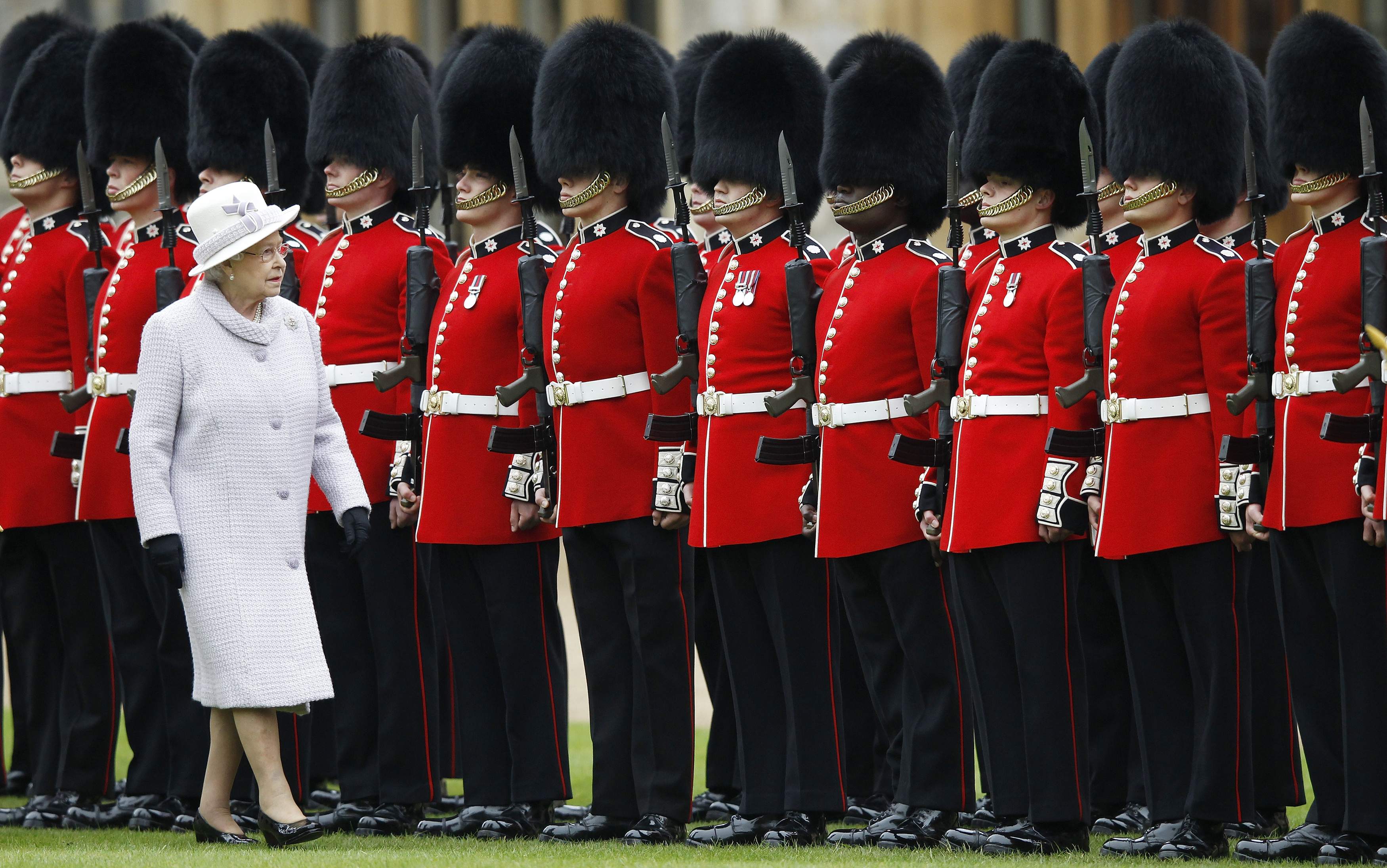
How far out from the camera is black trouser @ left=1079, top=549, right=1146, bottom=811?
6848 millimetres

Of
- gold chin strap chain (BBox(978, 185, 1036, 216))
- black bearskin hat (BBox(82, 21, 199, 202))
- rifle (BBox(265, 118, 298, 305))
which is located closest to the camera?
gold chin strap chain (BBox(978, 185, 1036, 216))

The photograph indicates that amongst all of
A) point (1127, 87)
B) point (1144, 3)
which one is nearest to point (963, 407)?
point (1127, 87)

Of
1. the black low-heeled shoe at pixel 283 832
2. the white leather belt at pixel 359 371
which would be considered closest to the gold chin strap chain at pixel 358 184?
the white leather belt at pixel 359 371

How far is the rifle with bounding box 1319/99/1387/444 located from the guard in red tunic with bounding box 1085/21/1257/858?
0.96 ft

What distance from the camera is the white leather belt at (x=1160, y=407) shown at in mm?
5922

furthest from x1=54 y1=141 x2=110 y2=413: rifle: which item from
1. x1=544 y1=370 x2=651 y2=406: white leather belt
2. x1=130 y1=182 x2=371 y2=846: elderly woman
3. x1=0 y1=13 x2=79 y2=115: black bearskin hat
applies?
x1=544 y1=370 x2=651 y2=406: white leather belt

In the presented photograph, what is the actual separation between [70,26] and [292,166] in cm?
142

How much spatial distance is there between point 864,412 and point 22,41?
14.9 ft

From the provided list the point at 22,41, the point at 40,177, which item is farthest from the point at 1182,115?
the point at 22,41

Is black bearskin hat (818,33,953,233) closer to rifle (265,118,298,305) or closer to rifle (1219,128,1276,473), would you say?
rifle (1219,128,1276,473)

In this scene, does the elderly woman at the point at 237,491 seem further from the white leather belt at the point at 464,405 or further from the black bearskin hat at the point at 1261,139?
the black bearskin hat at the point at 1261,139

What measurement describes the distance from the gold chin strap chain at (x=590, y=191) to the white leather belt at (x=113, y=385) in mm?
1549

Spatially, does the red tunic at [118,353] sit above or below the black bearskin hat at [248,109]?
below

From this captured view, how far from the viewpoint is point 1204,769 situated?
5.85 m
